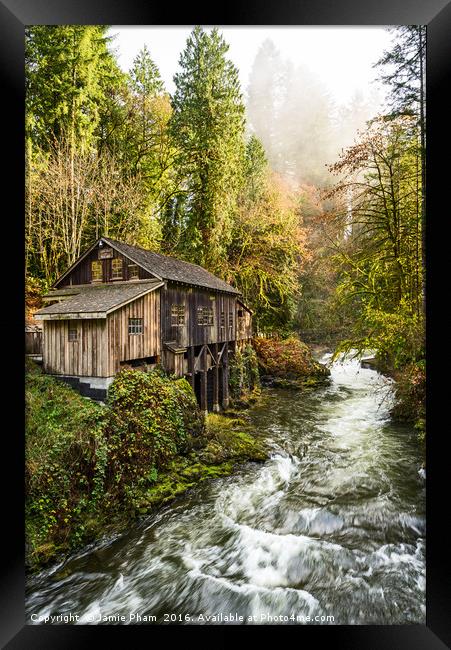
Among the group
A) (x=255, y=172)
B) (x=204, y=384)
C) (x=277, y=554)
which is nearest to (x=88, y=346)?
(x=204, y=384)

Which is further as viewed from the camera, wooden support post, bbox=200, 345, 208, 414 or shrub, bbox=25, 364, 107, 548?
wooden support post, bbox=200, 345, 208, 414

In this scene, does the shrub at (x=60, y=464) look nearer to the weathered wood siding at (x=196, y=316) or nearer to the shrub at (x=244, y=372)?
the weathered wood siding at (x=196, y=316)

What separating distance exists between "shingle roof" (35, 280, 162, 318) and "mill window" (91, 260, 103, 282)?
7.6 inches

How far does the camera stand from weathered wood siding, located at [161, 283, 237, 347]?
766 centimetres

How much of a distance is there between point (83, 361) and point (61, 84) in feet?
16.7

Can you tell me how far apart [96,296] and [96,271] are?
121 cm

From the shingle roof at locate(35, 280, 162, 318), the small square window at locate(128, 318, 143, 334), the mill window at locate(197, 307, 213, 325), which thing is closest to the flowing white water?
the small square window at locate(128, 318, 143, 334)

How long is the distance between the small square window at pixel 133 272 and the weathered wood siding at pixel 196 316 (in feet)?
2.62

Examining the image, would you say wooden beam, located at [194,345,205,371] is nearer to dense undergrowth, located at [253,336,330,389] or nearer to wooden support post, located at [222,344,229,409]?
wooden support post, located at [222,344,229,409]

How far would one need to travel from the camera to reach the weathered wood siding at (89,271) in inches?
295

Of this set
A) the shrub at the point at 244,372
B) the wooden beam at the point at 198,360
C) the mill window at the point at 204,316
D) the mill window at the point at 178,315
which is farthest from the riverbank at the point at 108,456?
the shrub at the point at 244,372

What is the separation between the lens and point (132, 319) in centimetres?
651

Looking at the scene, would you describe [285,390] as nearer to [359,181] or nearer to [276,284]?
[276,284]
